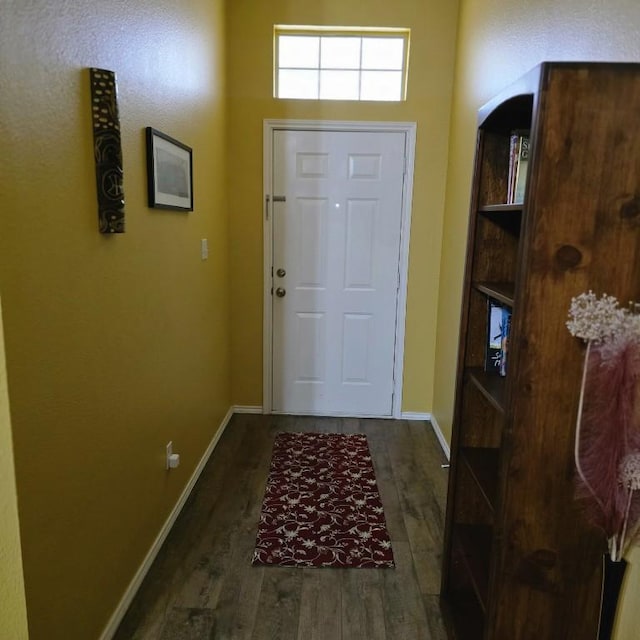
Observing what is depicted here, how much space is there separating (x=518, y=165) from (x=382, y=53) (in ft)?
7.58

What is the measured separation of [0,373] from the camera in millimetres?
676

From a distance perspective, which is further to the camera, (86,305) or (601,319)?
(86,305)

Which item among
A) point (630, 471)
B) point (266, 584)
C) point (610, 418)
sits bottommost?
point (266, 584)

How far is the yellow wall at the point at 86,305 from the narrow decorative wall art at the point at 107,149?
32 mm

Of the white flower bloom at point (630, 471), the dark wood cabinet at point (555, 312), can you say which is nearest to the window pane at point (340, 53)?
the dark wood cabinet at point (555, 312)

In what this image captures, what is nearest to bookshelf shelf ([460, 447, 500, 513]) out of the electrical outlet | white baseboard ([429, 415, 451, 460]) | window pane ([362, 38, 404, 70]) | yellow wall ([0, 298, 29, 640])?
yellow wall ([0, 298, 29, 640])

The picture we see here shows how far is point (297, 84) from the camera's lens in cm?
345

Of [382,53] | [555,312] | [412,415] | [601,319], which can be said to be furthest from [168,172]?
[412,415]

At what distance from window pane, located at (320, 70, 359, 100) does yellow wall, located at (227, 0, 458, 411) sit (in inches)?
4.2

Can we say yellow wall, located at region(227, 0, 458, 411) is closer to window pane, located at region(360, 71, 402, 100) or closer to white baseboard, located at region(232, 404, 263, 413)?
window pane, located at region(360, 71, 402, 100)

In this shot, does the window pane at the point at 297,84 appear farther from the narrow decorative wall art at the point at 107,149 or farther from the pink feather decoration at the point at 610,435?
the pink feather decoration at the point at 610,435

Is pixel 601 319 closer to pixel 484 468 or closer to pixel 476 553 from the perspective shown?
pixel 484 468

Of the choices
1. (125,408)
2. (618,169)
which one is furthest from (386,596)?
(618,169)

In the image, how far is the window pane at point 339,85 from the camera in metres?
3.43
